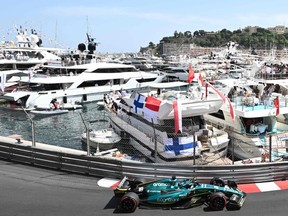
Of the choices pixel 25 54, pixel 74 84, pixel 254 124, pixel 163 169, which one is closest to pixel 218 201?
pixel 163 169

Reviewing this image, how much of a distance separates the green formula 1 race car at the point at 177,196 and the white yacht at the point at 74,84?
30.5 m

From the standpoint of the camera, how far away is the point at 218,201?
8.07 metres

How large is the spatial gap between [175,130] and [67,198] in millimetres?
5894

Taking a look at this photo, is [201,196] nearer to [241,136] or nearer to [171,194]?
[171,194]

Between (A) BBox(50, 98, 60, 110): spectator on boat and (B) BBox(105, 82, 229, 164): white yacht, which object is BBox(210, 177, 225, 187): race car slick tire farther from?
(A) BBox(50, 98, 60, 110): spectator on boat

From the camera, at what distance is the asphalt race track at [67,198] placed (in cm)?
803

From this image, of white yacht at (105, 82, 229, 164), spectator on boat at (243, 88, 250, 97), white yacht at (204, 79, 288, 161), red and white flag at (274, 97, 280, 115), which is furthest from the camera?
spectator on boat at (243, 88, 250, 97)

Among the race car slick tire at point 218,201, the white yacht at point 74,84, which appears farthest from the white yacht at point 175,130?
the white yacht at point 74,84

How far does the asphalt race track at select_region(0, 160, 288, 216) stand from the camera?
8.03 meters

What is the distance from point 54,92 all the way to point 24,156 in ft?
97.9

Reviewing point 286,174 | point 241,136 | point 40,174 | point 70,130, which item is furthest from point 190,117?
point 70,130

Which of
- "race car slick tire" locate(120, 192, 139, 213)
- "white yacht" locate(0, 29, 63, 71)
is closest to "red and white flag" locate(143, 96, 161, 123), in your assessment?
"race car slick tire" locate(120, 192, 139, 213)

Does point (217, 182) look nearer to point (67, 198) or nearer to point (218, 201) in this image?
point (218, 201)

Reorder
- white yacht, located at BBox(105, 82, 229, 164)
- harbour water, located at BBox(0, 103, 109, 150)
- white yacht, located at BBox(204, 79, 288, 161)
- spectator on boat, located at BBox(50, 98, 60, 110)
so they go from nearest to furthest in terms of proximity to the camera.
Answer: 1. white yacht, located at BBox(105, 82, 229, 164)
2. white yacht, located at BBox(204, 79, 288, 161)
3. harbour water, located at BBox(0, 103, 109, 150)
4. spectator on boat, located at BBox(50, 98, 60, 110)
